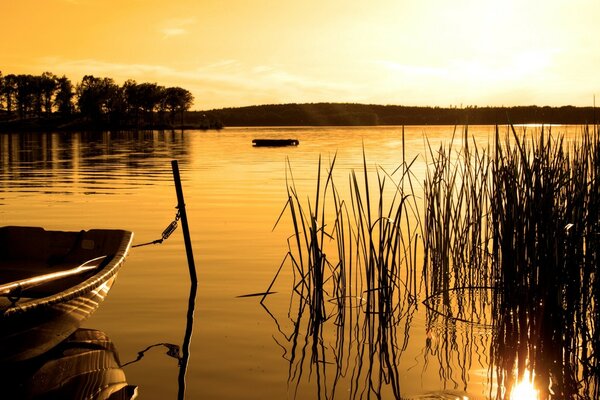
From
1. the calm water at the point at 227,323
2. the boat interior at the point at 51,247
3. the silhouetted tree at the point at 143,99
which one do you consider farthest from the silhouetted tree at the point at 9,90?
the boat interior at the point at 51,247

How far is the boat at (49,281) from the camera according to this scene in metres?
6.65

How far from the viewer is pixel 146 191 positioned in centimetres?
2680

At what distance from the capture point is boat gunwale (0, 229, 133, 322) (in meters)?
6.47

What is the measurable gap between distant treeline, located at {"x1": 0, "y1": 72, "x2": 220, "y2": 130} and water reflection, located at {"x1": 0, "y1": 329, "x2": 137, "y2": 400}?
13961cm

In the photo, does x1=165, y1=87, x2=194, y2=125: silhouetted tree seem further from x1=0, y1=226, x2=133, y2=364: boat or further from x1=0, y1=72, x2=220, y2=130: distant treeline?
x1=0, y1=226, x2=133, y2=364: boat

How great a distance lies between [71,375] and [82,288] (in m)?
0.91

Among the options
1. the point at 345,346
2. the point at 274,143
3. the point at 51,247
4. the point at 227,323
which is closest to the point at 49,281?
the point at 51,247

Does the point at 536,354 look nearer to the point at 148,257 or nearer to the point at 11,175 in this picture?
the point at 148,257

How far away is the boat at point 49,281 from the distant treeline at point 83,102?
138 metres

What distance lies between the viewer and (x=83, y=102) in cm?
14500

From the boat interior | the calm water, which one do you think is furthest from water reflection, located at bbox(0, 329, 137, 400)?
the boat interior

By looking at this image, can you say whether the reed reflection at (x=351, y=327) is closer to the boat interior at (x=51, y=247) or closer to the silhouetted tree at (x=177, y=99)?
the boat interior at (x=51, y=247)

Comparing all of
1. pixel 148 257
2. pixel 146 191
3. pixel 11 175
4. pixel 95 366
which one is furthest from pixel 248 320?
pixel 11 175

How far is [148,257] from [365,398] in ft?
25.6
